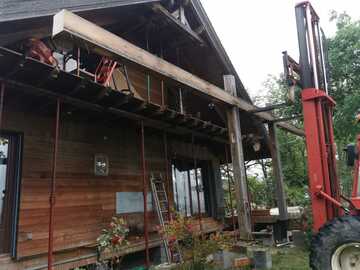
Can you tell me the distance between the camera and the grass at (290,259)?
21.1 ft

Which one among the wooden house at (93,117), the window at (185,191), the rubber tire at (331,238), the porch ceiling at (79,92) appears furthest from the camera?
the window at (185,191)

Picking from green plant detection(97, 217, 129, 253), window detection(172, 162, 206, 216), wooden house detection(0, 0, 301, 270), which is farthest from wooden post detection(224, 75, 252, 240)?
window detection(172, 162, 206, 216)

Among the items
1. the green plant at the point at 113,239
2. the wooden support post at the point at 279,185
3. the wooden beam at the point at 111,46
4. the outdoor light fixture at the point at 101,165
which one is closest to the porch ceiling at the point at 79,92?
the outdoor light fixture at the point at 101,165

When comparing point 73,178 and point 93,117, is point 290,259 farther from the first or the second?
point 93,117

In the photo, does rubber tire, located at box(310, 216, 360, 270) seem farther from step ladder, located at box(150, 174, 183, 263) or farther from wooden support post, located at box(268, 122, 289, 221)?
wooden support post, located at box(268, 122, 289, 221)

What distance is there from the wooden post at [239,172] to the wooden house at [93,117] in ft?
0.08

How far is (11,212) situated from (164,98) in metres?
5.69

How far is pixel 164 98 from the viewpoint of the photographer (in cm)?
1076

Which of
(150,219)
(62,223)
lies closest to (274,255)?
(150,219)

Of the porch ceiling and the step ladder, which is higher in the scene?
the porch ceiling

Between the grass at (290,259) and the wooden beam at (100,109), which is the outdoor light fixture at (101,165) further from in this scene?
the grass at (290,259)

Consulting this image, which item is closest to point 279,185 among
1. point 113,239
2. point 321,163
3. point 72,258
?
point 321,163

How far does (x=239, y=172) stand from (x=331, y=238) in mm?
3230

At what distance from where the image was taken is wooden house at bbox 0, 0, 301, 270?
210 inches
